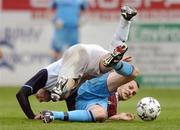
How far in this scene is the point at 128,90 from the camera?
38.3 ft

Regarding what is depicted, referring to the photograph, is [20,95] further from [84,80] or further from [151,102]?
[151,102]

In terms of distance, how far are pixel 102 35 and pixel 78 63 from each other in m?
11.6

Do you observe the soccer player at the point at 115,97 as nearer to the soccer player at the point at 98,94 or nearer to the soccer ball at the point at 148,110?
the soccer player at the point at 98,94

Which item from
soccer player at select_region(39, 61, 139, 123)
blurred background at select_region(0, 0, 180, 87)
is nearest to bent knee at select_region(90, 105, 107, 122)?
soccer player at select_region(39, 61, 139, 123)

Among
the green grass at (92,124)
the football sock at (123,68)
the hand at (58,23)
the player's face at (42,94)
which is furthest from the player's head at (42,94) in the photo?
the hand at (58,23)

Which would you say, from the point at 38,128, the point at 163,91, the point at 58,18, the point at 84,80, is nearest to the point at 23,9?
the point at 58,18

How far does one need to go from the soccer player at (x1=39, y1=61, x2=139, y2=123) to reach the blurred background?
35.6 feet

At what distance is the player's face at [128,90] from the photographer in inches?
458

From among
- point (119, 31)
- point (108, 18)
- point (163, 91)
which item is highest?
point (119, 31)

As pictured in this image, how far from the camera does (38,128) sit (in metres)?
10.2

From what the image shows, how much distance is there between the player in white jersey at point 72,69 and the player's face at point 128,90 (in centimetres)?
42

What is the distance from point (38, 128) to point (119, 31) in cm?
211

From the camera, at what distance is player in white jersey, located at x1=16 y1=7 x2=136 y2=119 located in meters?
11.2

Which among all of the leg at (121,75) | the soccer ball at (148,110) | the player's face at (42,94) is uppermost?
the leg at (121,75)
